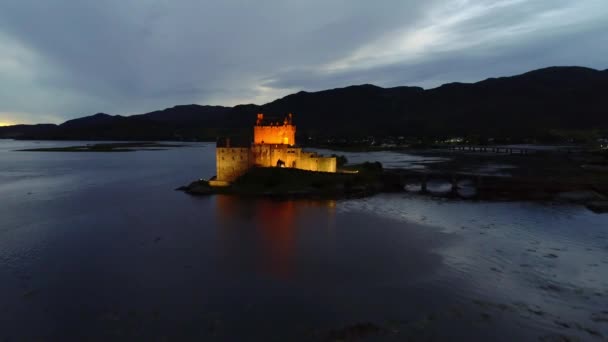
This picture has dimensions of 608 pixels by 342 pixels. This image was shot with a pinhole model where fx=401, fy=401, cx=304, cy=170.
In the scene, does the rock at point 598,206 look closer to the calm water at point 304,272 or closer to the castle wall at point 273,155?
the calm water at point 304,272

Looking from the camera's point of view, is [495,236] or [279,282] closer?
[279,282]

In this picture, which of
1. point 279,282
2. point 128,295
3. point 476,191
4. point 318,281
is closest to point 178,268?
point 128,295

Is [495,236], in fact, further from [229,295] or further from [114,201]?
[114,201]

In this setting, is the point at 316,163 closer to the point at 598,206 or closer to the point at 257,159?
the point at 257,159

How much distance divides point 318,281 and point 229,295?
481cm

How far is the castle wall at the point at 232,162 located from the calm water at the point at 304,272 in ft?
33.4

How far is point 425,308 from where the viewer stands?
18.0m

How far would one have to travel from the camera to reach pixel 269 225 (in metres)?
34.9

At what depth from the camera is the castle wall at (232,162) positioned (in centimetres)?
5166

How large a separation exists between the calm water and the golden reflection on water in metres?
0.19

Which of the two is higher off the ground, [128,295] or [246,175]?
[246,175]

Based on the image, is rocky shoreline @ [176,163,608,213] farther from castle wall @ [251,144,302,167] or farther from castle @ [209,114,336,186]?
castle wall @ [251,144,302,167]

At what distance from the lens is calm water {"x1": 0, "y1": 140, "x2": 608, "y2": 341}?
645 inches

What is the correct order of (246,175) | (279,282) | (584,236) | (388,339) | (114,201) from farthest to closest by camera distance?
(246,175), (114,201), (584,236), (279,282), (388,339)
